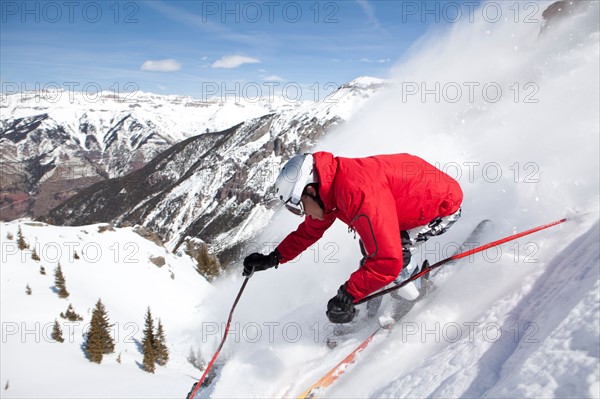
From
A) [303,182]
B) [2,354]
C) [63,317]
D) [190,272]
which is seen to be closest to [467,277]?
[303,182]

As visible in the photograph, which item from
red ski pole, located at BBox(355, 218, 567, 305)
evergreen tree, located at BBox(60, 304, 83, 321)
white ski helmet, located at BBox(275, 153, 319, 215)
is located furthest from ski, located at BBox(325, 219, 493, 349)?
evergreen tree, located at BBox(60, 304, 83, 321)

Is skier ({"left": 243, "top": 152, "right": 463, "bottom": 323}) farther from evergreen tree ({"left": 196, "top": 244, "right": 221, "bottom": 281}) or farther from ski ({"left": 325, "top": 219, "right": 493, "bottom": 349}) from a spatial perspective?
evergreen tree ({"left": 196, "top": 244, "right": 221, "bottom": 281})

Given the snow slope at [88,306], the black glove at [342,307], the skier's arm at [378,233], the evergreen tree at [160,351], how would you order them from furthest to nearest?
the evergreen tree at [160,351] → the snow slope at [88,306] → the black glove at [342,307] → the skier's arm at [378,233]

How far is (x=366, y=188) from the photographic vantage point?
158 inches

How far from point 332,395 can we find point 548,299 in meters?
2.83

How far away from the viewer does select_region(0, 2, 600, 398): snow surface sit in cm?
338

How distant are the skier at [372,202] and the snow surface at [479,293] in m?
1.06

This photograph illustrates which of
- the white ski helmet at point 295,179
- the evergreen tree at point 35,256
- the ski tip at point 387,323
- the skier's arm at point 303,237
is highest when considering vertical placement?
the white ski helmet at point 295,179

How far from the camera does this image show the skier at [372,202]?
13.0 feet

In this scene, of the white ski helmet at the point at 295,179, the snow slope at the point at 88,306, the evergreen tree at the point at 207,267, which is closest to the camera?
the white ski helmet at the point at 295,179

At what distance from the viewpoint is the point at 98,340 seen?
22.0 metres

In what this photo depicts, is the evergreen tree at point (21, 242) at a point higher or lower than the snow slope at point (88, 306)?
higher

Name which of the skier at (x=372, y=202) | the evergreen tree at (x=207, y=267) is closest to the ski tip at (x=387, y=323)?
the skier at (x=372, y=202)

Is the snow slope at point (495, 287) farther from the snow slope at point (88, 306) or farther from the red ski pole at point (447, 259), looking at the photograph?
the snow slope at point (88, 306)
